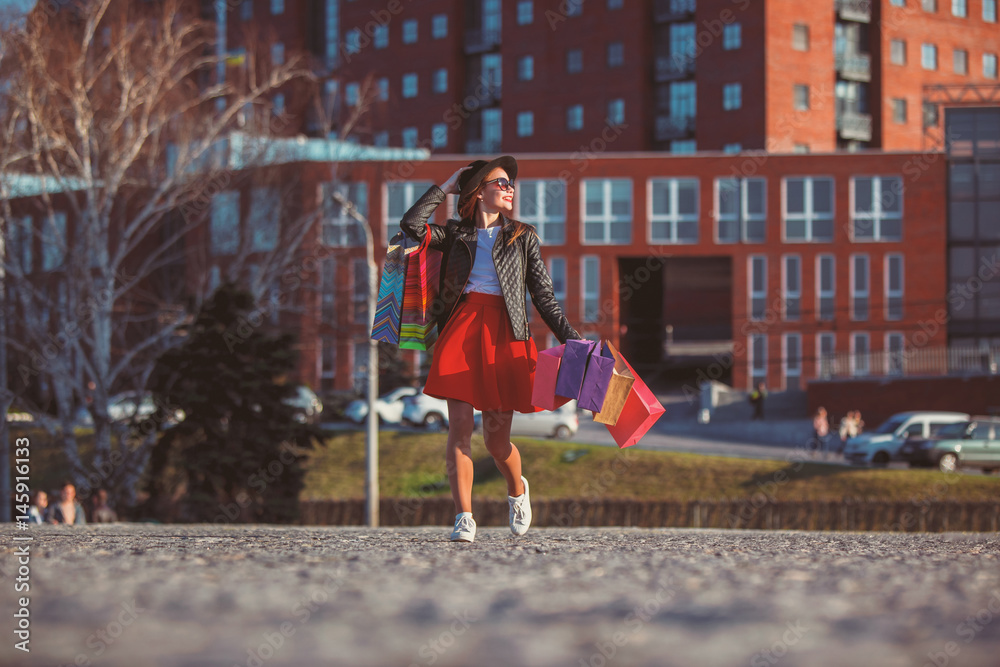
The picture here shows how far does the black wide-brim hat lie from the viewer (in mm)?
6801

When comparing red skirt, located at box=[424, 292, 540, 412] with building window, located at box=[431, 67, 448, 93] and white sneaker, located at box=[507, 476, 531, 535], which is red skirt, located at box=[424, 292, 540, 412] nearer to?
white sneaker, located at box=[507, 476, 531, 535]

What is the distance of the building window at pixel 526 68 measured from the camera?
215 ft

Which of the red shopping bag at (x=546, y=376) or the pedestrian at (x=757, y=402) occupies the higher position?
the red shopping bag at (x=546, y=376)

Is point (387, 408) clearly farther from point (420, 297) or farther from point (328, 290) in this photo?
point (420, 297)

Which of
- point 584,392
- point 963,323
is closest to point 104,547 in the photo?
point 584,392

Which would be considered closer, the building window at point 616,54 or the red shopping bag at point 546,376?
the red shopping bag at point 546,376

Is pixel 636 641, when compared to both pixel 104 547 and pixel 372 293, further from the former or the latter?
pixel 372 293

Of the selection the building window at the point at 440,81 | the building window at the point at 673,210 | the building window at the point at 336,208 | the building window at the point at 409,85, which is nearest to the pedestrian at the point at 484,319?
the building window at the point at 336,208

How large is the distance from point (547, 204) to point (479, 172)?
46577mm

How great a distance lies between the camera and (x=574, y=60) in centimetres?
6406

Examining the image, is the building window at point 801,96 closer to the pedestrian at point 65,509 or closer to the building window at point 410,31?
the building window at point 410,31

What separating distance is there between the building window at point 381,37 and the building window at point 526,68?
9.31 meters

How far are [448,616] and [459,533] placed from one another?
3141mm

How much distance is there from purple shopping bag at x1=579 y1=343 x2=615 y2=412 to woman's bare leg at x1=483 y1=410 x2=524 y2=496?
412mm
